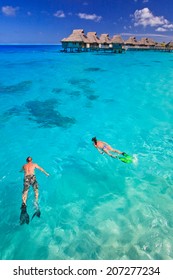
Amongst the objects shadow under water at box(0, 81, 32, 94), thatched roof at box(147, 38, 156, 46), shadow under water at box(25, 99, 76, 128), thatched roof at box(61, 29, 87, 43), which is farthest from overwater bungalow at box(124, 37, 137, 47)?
shadow under water at box(25, 99, 76, 128)

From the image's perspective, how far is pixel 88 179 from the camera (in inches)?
335

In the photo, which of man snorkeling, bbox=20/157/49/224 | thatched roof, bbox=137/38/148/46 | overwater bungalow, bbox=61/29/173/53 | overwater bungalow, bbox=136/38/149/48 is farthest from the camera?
thatched roof, bbox=137/38/148/46

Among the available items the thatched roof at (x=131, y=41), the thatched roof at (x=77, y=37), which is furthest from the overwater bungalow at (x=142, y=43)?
the thatched roof at (x=77, y=37)

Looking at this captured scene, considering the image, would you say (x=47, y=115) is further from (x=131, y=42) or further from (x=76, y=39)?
Result: (x=131, y=42)

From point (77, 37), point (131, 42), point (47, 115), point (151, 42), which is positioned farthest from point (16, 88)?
point (151, 42)

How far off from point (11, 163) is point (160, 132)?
7.84 m

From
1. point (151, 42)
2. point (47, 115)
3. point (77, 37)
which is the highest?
point (151, 42)

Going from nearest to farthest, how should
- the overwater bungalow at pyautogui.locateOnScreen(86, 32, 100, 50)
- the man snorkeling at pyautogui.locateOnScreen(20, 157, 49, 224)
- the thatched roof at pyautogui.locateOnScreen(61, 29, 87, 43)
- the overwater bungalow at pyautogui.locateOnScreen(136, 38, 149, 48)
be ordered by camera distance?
the man snorkeling at pyautogui.locateOnScreen(20, 157, 49, 224), the thatched roof at pyautogui.locateOnScreen(61, 29, 87, 43), the overwater bungalow at pyautogui.locateOnScreen(86, 32, 100, 50), the overwater bungalow at pyautogui.locateOnScreen(136, 38, 149, 48)

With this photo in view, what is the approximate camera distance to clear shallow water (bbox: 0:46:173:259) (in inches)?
236

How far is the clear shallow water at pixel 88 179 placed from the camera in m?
6.00

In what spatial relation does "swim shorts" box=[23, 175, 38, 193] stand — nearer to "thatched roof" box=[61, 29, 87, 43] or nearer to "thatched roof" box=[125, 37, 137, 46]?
"thatched roof" box=[61, 29, 87, 43]

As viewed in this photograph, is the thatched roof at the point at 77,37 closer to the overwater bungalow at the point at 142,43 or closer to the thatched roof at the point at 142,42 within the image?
the overwater bungalow at the point at 142,43
